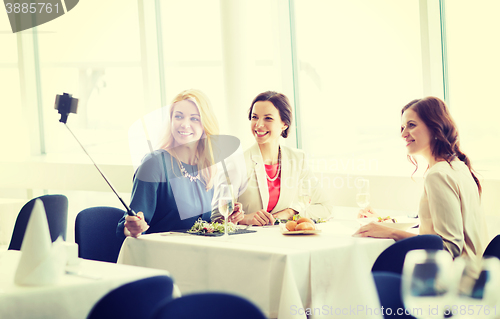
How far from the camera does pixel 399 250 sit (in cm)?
214

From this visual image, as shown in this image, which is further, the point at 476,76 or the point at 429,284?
the point at 476,76

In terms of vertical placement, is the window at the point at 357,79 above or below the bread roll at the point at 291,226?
above

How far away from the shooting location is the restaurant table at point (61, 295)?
1604mm

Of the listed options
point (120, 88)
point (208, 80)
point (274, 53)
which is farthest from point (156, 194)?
point (120, 88)

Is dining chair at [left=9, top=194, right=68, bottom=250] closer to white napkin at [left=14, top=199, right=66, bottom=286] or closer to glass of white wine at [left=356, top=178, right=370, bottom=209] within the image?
white napkin at [left=14, top=199, right=66, bottom=286]

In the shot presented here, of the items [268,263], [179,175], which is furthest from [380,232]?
[179,175]

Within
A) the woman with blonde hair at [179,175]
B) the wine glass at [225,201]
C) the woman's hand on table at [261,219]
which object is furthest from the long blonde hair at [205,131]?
the wine glass at [225,201]

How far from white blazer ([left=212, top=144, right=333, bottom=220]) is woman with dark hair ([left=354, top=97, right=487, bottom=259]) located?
2.49ft

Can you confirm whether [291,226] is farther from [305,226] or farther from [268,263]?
[268,263]

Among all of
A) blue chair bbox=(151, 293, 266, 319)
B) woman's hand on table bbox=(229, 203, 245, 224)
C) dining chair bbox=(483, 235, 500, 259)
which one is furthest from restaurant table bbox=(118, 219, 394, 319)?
blue chair bbox=(151, 293, 266, 319)

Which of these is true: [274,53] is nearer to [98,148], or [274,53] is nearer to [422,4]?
[422,4]

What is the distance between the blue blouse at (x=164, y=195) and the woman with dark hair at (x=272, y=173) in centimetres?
22

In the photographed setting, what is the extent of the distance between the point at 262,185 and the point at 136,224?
947mm

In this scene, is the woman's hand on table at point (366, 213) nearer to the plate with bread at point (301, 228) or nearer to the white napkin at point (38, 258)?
the plate with bread at point (301, 228)
